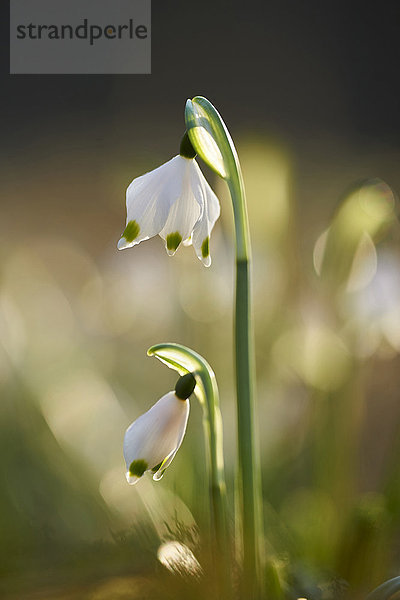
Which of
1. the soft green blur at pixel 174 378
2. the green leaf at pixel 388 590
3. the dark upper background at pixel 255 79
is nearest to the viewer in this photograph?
the green leaf at pixel 388 590

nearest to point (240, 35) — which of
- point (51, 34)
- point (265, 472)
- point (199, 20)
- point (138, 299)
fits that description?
point (199, 20)

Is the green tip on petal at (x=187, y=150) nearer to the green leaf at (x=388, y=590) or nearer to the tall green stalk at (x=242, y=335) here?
the tall green stalk at (x=242, y=335)

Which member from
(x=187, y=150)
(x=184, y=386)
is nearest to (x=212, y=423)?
(x=184, y=386)

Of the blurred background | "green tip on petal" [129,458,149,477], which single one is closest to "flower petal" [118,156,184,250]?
"green tip on petal" [129,458,149,477]

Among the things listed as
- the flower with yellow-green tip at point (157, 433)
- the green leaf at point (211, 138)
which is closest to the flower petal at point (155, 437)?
the flower with yellow-green tip at point (157, 433)

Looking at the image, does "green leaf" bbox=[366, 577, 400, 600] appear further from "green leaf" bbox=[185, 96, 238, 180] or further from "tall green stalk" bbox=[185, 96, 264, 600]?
"green leaf" bbox=[185, 96, 238, 180]

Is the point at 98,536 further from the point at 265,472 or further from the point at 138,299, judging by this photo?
the point at 138,299
